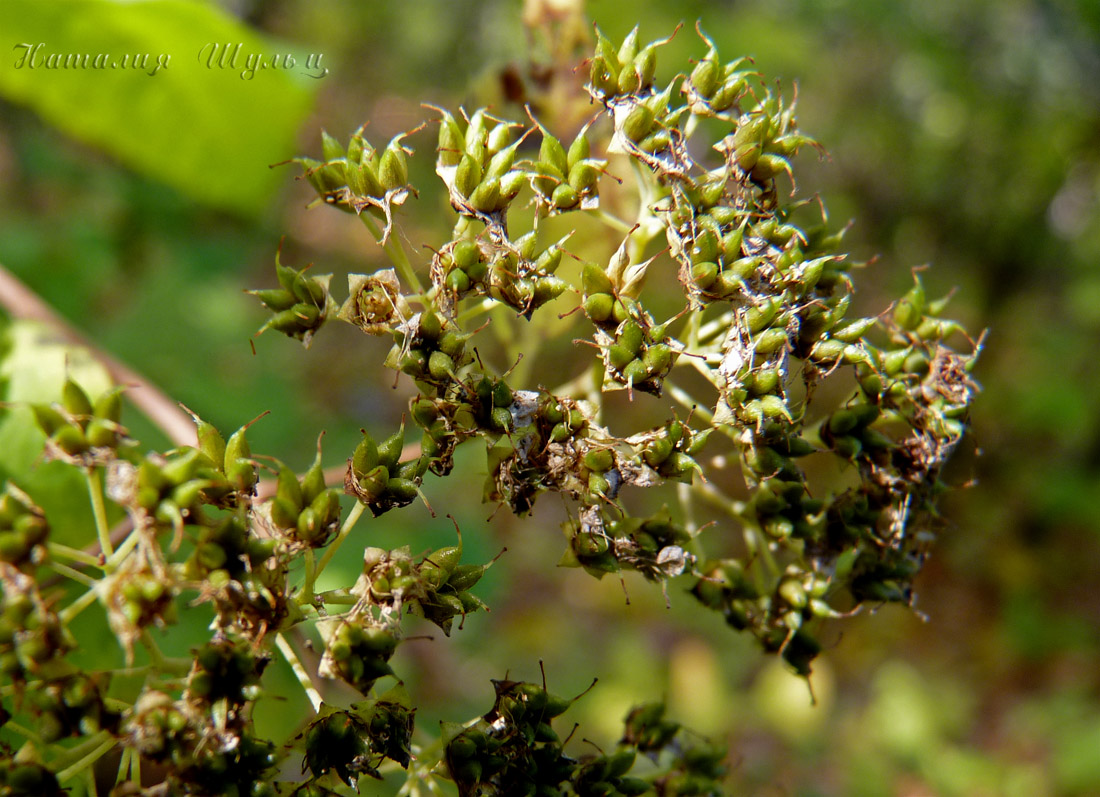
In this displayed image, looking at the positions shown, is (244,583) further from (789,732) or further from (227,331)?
(789,732)

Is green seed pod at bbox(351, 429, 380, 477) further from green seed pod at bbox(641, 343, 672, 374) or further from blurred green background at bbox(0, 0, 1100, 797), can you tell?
blurred green background at bbox(0, 0, 1100, 797)

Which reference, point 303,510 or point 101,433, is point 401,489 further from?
point 101,433

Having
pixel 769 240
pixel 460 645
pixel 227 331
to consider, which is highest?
pixel 769 240

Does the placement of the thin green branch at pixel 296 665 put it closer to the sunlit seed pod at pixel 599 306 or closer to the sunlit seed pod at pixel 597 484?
the sunlit seed pod at pixel 597 484

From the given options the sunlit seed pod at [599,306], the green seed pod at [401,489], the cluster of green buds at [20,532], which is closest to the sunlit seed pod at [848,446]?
the sunlit seed pod at [599,306]

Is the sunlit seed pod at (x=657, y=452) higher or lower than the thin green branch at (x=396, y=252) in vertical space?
lower

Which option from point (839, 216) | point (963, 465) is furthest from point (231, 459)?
point (839, 216)

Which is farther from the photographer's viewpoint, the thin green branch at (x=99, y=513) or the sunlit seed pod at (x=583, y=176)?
the sunlit seed pod at (x=583, y=176)
